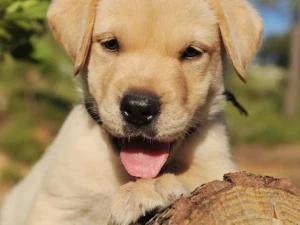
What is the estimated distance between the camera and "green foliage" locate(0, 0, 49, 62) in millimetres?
4629

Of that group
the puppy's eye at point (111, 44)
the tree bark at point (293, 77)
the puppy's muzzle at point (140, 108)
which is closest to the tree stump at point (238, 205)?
the puppy's muzzle at point (140, 108)

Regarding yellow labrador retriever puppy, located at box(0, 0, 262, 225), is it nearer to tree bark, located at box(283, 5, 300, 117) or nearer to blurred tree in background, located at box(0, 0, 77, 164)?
blurred tree in background, located at box(0, 0, 77, 164)

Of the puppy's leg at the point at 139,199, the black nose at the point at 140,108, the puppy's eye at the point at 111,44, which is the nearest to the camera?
the puppy's leg at the point at 139,199

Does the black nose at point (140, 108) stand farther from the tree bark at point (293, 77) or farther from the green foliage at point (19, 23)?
the tree bark at point (293, 77)

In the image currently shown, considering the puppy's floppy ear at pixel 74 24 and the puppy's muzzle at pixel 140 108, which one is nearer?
the puppy's muzzle at pixel 140 108

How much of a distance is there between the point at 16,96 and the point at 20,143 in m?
2.45

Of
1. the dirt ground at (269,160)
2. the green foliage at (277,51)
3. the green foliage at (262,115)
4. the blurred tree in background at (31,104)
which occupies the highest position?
the blurred tree in background at (31,104)

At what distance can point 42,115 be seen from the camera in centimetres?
1304

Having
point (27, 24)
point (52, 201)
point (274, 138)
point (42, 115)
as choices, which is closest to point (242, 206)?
point (52, 201)

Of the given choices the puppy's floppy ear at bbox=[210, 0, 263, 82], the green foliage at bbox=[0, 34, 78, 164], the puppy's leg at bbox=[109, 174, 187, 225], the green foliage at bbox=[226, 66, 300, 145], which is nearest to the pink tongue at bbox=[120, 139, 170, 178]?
the puppy's leg at bbox=[109, 174, 187, 225]

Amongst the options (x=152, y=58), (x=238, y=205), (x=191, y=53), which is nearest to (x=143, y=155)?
(x=152, y=58)

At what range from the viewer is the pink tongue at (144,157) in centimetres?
360

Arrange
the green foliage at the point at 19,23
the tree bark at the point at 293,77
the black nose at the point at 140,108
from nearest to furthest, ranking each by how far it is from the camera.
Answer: the black nose at the point at 140,108, the green foliage at the point at 19,23, the tree bark at the point at 293,77

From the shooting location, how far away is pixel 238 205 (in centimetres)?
285
